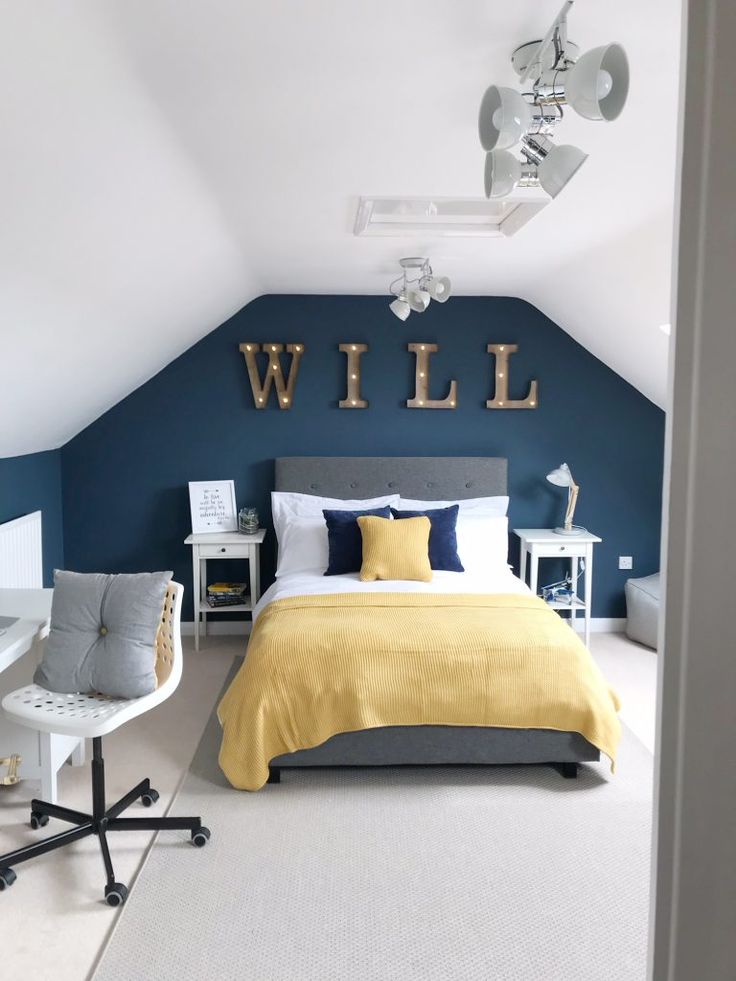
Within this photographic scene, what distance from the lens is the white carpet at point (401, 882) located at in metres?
2.12

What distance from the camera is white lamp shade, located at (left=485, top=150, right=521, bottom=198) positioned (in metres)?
1.76

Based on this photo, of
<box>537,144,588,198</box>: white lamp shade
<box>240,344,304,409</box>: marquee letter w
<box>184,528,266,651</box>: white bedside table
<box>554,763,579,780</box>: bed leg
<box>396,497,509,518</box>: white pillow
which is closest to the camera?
<box>537,144,588,198</box>: white lamp shade

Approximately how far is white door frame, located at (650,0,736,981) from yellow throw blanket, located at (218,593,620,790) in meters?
2.55

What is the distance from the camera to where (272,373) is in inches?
199

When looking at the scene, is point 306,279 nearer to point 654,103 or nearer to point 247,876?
point 654,103

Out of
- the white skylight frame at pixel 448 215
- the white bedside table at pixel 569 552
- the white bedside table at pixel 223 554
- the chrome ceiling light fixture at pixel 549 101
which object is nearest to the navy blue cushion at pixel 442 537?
the white bedside table at pixel 569 552

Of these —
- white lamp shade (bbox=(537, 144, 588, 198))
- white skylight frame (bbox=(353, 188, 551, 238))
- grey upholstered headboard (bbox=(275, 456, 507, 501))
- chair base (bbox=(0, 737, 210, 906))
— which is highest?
white skylight frame (bbox=(353, 188, 551, 238))

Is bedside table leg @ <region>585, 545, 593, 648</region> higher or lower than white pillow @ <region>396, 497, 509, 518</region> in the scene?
lower

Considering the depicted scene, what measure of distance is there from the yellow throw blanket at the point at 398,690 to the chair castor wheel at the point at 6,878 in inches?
33.7

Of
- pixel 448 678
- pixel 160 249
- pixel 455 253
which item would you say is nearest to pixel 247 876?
pixel 448 678

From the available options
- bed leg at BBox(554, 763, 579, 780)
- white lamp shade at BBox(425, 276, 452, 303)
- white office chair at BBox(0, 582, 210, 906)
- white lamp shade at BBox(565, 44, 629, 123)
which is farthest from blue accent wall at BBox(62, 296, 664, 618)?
white lamp shade at BBox(565, 44, 629, 123)

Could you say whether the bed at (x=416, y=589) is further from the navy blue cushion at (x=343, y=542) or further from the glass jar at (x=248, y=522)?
the glass jar at (x=248, y=522)

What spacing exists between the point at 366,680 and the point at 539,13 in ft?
7.70

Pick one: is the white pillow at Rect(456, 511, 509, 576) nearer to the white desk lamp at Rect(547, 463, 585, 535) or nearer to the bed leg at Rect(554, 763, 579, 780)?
the white desk lamp at Rect(547, 463, 585, 535)
